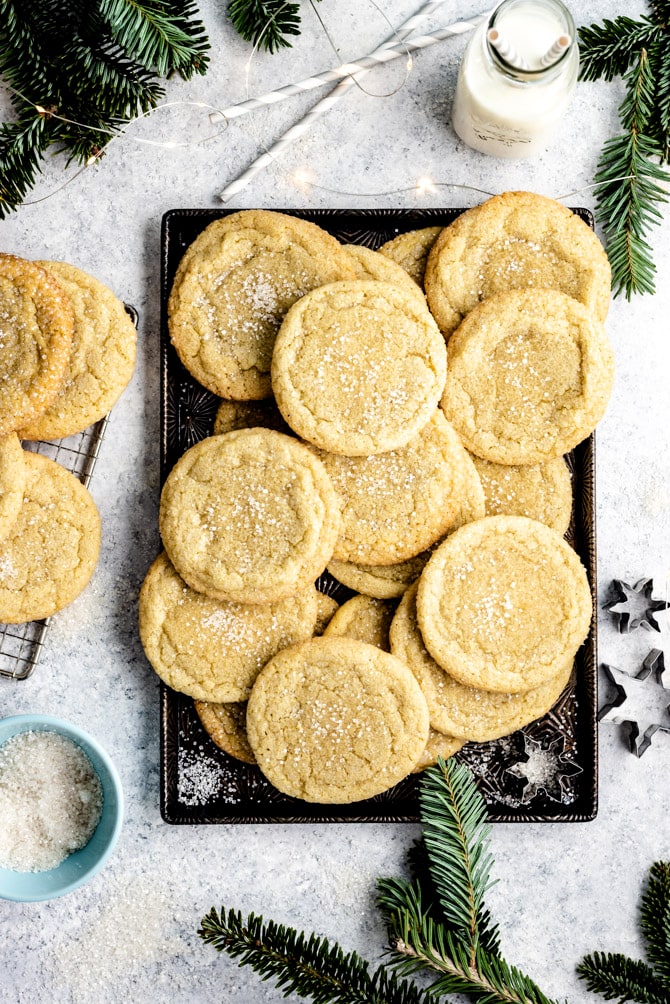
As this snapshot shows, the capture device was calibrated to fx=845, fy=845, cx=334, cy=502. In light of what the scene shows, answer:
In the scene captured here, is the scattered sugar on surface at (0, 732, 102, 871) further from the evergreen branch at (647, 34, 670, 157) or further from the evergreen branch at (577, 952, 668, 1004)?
the evergreen branch at (647, 34, 670, 157)

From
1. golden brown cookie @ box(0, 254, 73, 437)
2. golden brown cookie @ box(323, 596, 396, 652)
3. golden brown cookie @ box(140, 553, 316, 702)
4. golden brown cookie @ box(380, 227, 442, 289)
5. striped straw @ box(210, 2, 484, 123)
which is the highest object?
striped straw @ box(210, 2, 484, 123)

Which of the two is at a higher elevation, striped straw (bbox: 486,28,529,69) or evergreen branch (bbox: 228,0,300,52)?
evergreen branch (bbox: 228,0,300,52)

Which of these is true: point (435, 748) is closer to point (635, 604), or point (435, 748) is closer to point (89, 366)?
point (635, 604)

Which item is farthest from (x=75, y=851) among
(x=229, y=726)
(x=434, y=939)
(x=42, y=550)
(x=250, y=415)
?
(x=250, y=415)

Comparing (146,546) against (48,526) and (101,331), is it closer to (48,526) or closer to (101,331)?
(48,526)

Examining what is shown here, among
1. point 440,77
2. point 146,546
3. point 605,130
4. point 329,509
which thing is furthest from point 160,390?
point 605,130

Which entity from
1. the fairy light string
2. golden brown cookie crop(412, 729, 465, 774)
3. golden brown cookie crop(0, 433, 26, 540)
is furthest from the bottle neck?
golden brown cookie crop(412, 729, 465, 774)
